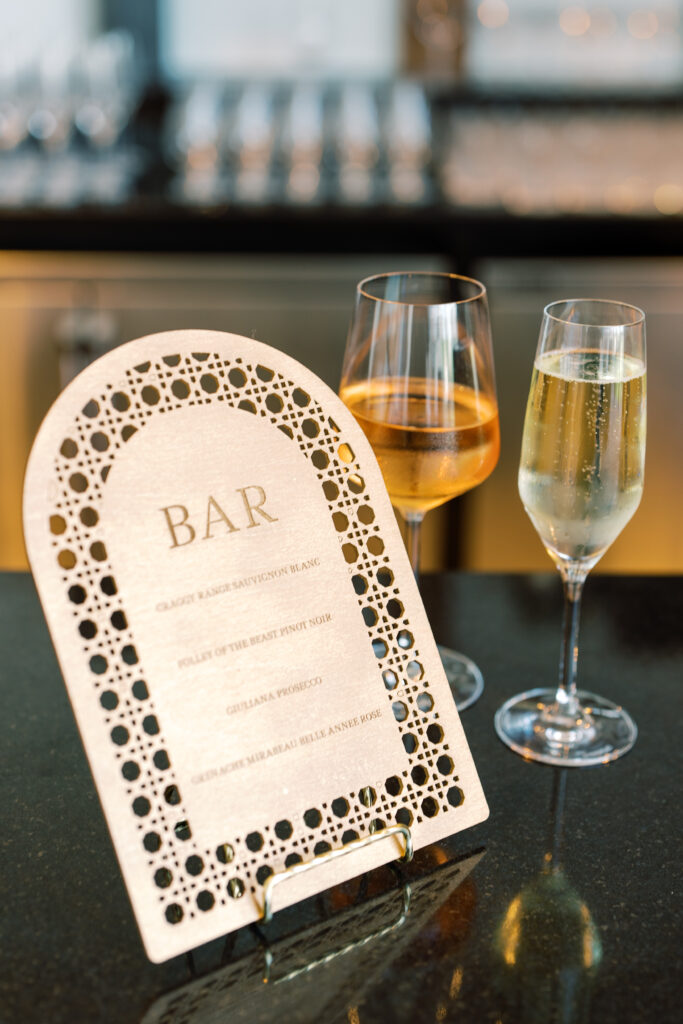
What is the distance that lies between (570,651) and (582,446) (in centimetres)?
15

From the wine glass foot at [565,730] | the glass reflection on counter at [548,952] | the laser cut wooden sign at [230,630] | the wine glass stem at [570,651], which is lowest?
the wine glass foot at [565,730]

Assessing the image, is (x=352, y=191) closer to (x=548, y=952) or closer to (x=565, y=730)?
(x=565, y=730)

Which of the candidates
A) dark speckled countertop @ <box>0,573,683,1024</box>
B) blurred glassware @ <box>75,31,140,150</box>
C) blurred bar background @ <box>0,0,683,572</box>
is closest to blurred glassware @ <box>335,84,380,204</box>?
blurred bar background @ <box>0,0,683,572</box>

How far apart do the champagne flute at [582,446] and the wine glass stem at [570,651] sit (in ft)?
0.03

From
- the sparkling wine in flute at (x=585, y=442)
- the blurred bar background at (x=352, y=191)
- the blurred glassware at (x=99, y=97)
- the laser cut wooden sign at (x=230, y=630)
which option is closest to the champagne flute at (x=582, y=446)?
the sparkling wine in flute at (x=585, y=442)

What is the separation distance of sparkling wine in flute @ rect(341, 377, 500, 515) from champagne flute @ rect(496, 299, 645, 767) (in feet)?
0.14

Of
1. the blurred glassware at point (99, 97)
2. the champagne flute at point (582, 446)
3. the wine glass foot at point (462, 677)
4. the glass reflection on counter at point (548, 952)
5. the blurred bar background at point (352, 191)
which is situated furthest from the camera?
the blurred glassware at point (99, 97)

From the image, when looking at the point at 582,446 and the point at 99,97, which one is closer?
the point at 582,446

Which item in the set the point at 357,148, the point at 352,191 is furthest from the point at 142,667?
the point at 357,148

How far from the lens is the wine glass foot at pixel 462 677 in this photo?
0.74 meters

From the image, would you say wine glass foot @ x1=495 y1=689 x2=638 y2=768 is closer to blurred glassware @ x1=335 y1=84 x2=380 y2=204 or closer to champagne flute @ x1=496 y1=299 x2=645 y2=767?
champagne flute @ x1=496 y1=299 x2=645 y2=767

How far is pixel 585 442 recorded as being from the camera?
641 mm

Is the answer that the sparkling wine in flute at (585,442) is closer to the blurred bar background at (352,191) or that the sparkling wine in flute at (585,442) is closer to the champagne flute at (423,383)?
the champagne flute at (423,383)

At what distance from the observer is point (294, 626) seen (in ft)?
1.82
